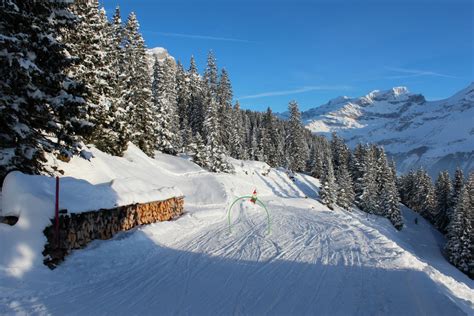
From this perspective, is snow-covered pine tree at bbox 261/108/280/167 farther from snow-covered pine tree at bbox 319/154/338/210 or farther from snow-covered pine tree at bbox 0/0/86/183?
snow-covered pine tree at bbox 0/0/86/183

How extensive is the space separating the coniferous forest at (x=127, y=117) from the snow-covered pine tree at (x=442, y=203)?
201 millimetres

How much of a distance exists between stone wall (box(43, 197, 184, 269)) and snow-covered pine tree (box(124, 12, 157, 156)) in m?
22.9

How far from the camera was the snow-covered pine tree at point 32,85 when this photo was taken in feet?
35.8

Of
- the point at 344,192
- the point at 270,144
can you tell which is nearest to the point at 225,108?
the point at 270,144

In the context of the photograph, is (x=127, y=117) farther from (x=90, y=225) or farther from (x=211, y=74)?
(x=211, y=74)

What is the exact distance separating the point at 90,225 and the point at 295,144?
7537cm

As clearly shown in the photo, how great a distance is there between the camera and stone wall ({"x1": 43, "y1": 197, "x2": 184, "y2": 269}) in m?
9.70

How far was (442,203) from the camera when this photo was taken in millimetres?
69625

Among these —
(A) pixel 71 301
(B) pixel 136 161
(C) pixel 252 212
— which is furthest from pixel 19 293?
(B) pixel 136 161

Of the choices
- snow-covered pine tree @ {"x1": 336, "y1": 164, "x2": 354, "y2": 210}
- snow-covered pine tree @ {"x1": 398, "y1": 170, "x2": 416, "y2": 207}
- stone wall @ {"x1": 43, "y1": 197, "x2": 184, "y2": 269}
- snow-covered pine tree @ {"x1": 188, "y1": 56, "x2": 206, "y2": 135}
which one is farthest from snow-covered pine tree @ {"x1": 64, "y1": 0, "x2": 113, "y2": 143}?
snow-covered pine tree @ {"x1": 398, "y1": 170, "x2": 416, "y2": 207}

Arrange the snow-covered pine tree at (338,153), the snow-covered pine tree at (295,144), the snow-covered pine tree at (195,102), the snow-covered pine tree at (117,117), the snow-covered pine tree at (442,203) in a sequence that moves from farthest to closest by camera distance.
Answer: the snow-covered pine tree at (295,144) < the snow-covered pine tree at (338,153) < the snow-covered pine tree at (195,102) < the snow-covered pine tree at (442,203) < the snow-covered pine tree at (117,117)

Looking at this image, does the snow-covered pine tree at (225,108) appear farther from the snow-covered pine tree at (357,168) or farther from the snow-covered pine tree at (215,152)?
the snow-covered pine tree at (357,168)

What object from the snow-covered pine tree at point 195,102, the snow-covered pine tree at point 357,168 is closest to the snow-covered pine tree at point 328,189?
the snow-covered pine tree at point 357,168

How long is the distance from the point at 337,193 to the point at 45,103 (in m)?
55.8
